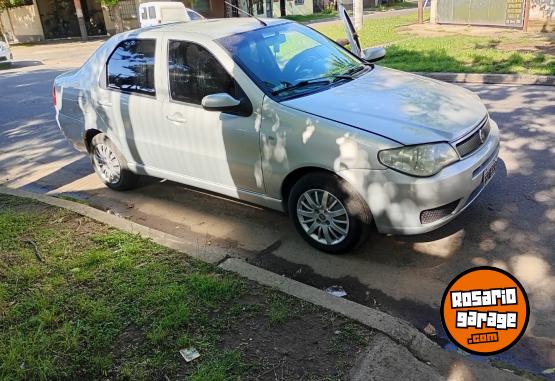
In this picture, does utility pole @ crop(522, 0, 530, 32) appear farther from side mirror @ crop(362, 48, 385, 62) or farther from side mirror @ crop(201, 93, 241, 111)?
side mirror @ crop(201, 93, 241, 111)

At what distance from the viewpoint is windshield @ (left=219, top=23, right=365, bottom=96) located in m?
4.29

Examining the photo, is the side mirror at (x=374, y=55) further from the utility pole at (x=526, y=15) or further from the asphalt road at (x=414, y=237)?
the utility pole at (x=526, y=15)

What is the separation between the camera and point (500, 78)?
9.18m

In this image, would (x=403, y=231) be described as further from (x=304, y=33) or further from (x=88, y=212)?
(x=88, y=212)

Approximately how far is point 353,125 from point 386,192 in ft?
1.76

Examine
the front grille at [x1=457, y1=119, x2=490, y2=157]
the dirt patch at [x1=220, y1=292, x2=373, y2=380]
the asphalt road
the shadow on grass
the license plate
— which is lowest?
the asphalt road

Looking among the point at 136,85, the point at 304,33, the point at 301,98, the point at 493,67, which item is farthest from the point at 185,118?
the point at 493,67

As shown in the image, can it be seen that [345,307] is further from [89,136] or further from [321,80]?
[89,136]

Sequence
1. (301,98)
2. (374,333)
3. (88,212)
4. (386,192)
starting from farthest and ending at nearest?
1. (88,212)
2. (301,98)
3. (386,192)
4. (374,333)

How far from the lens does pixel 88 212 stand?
4.91m

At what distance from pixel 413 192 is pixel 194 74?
7.22 ft

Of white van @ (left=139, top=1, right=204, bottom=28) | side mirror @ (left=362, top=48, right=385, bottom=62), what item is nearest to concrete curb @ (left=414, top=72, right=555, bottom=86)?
side mirror @ (left=362, top=48, right=385, bottom=62)

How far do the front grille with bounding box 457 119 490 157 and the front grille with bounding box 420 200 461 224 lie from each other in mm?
377

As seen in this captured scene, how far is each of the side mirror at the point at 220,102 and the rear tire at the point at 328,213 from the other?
32.5 inches
